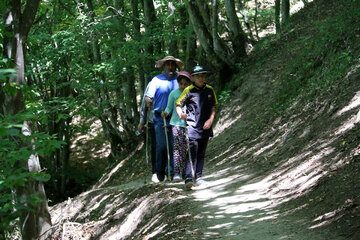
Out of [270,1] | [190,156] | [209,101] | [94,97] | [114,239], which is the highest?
[270,1]

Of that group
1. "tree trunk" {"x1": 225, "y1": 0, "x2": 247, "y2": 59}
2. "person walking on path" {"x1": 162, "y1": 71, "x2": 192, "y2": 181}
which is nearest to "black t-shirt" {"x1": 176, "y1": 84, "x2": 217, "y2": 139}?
"person walking on path" {"x1": 162, "y1": 71, "x2": 192, "y2": 181}

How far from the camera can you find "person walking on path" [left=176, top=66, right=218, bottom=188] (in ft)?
24.0

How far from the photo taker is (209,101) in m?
7.42

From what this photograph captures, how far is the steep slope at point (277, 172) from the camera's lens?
5.23 metres

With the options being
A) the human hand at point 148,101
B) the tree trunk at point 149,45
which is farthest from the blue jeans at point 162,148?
the tree trunk at point 149,45

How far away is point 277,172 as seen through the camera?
758 cm

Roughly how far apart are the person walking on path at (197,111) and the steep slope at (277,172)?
→ 0.77 m

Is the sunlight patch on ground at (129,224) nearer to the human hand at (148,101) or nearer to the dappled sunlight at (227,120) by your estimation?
the human hand at (148,101)

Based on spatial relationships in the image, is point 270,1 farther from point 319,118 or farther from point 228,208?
point 228,208

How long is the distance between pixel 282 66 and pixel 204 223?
10031 mm

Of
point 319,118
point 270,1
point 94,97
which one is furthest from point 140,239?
point 270,1

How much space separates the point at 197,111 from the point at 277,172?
181 centimetres

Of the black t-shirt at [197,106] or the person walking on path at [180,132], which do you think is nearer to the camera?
the black t-shirt at [197,106]

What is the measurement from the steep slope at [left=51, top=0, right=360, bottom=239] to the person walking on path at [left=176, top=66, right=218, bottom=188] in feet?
2.52
